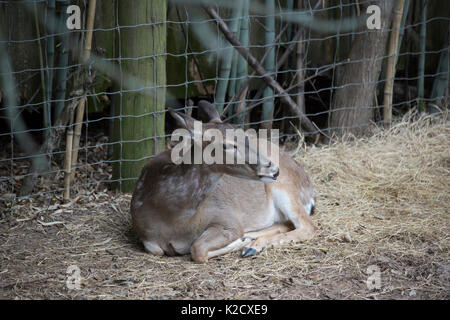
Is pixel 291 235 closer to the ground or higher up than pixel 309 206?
closer to the ground

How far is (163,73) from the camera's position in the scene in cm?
563

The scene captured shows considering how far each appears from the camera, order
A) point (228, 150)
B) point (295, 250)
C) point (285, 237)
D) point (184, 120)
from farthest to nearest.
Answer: point (285, 237)
point (295, 250)
point (228, 150)
point (184, 120)

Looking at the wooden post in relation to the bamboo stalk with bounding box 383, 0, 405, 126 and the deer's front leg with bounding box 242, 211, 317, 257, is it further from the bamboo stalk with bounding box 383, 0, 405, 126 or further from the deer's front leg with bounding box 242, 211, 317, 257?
the bamboo stalk with bounding box 383, 0, 405, 126

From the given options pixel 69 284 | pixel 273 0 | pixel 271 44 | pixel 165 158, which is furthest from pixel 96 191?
pixel 273 0

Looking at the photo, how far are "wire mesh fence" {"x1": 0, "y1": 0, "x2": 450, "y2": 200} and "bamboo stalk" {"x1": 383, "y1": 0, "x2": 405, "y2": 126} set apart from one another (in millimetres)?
13

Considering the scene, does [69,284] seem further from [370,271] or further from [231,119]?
[231,119]

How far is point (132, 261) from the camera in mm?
4504

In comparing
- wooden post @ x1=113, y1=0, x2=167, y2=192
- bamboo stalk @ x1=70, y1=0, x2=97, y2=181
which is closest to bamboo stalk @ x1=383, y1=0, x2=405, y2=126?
wooden post @ x1=113, y1=0, x2=167, y2=192

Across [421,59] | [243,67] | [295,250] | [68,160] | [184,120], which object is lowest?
[295,250]

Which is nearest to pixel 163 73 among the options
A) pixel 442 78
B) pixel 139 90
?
pixel 139 90

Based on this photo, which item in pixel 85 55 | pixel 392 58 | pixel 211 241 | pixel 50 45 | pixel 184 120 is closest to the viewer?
pixel 184 120

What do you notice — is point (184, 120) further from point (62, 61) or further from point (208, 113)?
point (62, 61)

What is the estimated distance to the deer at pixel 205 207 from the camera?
446cm

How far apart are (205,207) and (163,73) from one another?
4.81 feet
